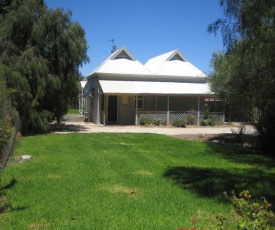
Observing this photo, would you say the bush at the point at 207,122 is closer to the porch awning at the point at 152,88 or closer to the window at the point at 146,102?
the porch awning at the point at 152,88

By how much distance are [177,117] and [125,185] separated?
64.4 ft

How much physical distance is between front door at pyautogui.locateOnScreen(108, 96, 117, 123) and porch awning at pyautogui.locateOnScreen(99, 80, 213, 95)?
1.37 m

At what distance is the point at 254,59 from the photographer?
39.3ft

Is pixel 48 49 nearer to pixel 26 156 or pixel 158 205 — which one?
pixel 26 156

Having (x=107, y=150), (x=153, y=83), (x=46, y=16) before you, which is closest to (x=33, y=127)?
(x=46, y=16)

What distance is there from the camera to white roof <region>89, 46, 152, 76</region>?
1053 inches

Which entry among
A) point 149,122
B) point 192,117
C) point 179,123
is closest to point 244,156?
point 179,123

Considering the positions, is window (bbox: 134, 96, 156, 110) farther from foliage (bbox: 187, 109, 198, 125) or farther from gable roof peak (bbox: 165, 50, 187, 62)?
gable roof peak (bbox: 165, 50, 187, 62)

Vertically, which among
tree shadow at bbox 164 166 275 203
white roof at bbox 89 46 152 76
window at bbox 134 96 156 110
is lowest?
tree shadow at bbox 164 166 275 203

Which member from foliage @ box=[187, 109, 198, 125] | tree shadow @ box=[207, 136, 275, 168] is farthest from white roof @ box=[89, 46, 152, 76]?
tree shadow @ box=[207, 136, 275, 168]

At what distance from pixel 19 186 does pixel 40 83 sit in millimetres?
11935

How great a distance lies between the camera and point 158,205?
6.15 m

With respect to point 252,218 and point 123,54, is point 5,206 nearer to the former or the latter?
point 252,218

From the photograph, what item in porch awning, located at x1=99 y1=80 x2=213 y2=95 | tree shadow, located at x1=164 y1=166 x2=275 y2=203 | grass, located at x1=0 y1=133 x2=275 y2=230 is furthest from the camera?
porch awning, located at x1=99 y1=80 x2=213 y2=95
